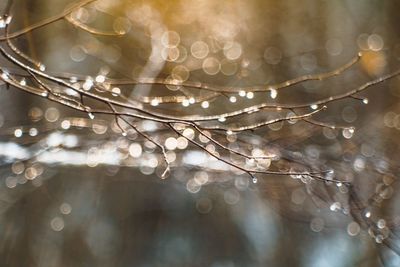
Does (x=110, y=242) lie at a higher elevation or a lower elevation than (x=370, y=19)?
lower

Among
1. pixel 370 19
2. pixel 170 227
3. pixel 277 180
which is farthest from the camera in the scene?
pixel 170 227

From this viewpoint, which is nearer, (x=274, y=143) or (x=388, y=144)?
(x=274, y=143)

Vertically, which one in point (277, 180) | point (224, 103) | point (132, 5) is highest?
point (132, 5)

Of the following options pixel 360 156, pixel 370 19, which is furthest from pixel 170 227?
pixel 360 156

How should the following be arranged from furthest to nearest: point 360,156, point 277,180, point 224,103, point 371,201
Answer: point 224,103
point 277,180
point 360,156
point 371,201

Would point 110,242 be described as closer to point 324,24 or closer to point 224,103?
point 224,103

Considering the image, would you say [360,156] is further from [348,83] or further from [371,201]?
[348,83]
